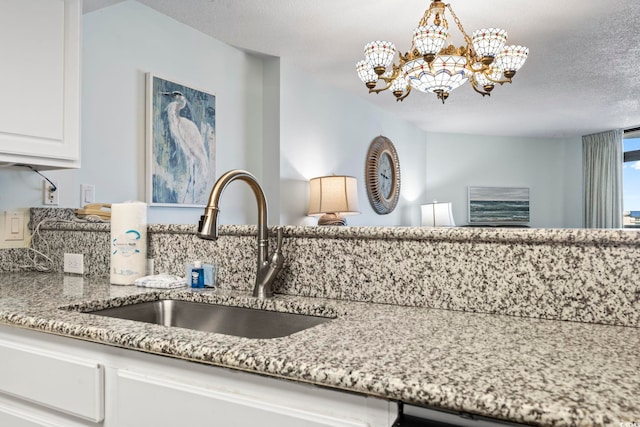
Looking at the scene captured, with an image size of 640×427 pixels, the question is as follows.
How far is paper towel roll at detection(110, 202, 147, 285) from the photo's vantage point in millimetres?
1469

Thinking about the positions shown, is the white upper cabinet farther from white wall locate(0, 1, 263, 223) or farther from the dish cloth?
the dish cloth

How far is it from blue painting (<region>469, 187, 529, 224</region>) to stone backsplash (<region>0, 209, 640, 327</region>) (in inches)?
240

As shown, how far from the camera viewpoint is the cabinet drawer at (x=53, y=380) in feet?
2.94

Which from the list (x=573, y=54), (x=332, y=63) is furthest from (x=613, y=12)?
(x=332, y=63)

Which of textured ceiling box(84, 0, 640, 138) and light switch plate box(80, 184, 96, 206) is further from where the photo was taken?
textured ceiling box(84, 0, 640, 138)

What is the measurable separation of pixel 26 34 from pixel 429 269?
4.95ft

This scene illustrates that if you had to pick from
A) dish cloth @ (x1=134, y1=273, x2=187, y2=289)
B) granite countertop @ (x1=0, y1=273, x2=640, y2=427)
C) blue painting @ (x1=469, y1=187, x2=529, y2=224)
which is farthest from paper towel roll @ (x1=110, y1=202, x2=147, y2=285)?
blue painting @ (x1=469, y1=187, x2=529, y2=224)

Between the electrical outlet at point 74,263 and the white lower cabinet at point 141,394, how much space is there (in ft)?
2.10

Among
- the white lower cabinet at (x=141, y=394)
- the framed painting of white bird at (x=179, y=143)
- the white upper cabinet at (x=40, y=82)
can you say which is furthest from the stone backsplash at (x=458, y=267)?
the framed painting of white bird at (x=179, y=143)

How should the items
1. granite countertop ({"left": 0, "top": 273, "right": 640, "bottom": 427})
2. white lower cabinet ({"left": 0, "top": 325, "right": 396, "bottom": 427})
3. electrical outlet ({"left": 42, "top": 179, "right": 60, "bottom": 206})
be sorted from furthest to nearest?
electrical outlet ({"left": 42, "top": 179, "right": 60, "bottom": 206}) → white lower cabinet ({"left": 0, "top": 325, "right": 396, "bottom": 427}) → granite countertop ({"left": 0, "top": 273, "right": 640, "bottom": 427})

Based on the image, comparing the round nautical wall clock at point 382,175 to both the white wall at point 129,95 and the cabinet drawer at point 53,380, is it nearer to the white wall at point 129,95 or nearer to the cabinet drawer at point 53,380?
the white wall at point 129,95

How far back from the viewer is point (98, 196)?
2.42 metres

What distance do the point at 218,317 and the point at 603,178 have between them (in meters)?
6.81

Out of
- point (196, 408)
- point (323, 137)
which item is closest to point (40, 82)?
point (196, 408)
